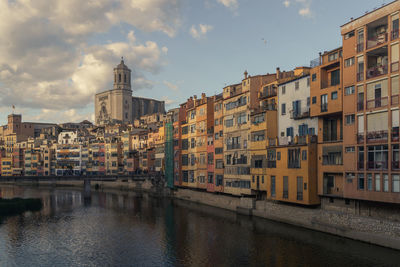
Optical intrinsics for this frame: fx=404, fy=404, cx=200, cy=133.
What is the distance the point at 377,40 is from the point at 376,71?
3.35 m

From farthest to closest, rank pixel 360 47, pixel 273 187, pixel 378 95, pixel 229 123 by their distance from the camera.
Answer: pixel 229 123 → pixel 273 187 → pixel 360 47 → pixel 378 95

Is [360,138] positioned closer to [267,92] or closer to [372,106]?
[372,106]

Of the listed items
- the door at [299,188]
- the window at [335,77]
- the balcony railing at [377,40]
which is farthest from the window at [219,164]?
the balcony railing at [377,40]

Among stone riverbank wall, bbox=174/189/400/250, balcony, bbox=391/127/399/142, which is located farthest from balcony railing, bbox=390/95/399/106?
stone riverbank wall, bbox=174/189/400/250

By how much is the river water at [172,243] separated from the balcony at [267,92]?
18877 millimetres

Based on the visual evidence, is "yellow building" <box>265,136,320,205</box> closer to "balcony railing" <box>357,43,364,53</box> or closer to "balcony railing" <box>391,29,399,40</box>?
"balcony railing" <box>357,43,364,53</box>

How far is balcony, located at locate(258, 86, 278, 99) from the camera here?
61662 mm

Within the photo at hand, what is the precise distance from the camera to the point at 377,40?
42719 mm

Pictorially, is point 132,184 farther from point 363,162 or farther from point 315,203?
point 363,162

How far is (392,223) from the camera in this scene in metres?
39.3

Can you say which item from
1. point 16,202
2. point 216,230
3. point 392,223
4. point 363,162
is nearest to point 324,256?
point 392,223

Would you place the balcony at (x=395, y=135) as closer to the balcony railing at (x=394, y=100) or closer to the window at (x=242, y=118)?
the balcony railing at (x=394, y=100)

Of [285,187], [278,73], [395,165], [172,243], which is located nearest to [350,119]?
[395,165]

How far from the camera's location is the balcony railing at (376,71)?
41.4 metres
